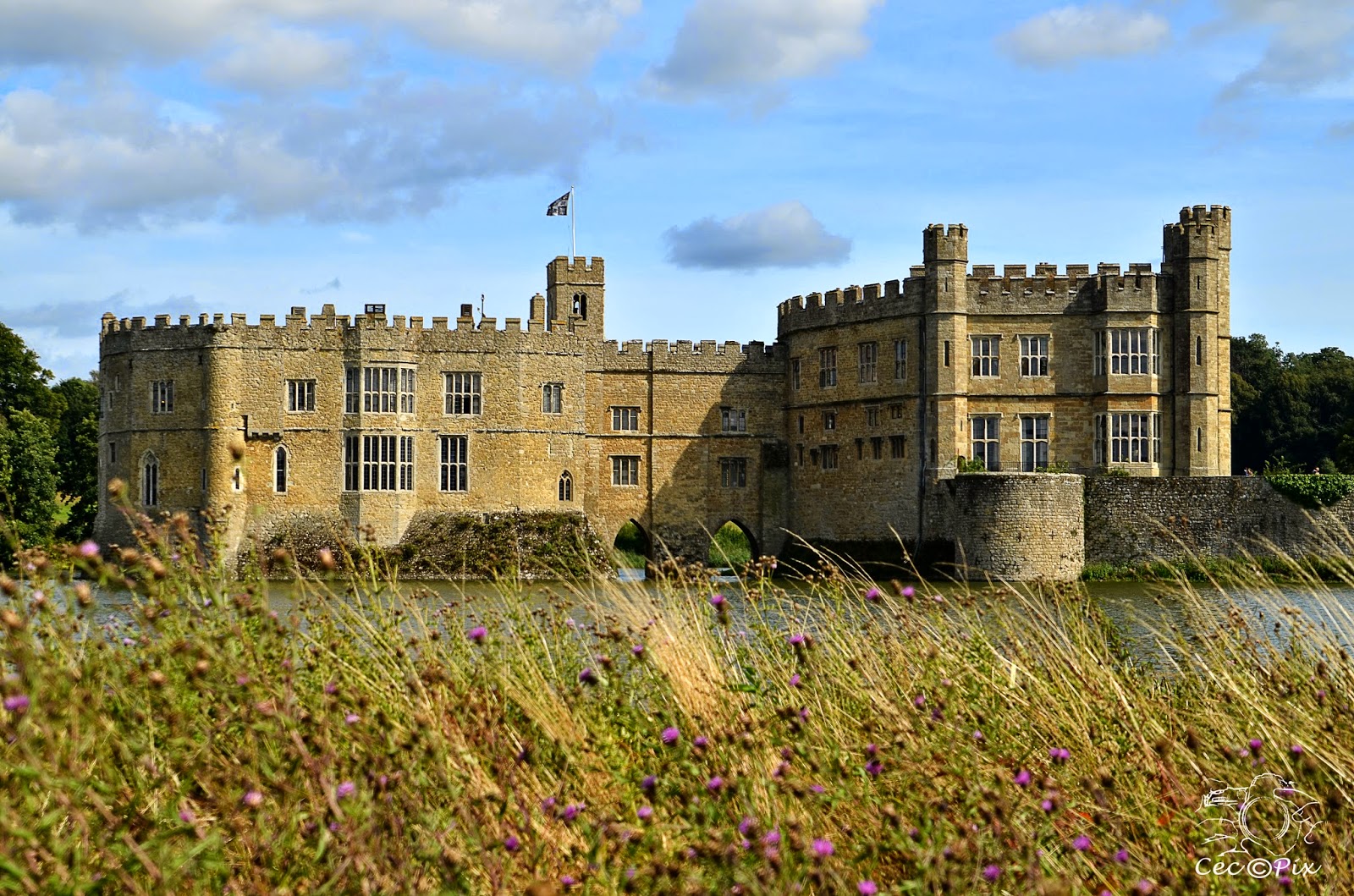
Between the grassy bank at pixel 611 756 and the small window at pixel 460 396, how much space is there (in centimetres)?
3220

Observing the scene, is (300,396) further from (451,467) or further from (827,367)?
(827,367)

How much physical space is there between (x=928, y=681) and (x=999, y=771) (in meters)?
2.24

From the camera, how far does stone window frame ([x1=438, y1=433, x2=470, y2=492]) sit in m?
40.4

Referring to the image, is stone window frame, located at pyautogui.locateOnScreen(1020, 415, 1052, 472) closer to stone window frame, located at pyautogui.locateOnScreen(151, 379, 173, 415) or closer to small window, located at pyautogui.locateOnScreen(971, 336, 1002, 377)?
small window, located at pyautogui.locateOnScreen(971, 336, 1002, 377)

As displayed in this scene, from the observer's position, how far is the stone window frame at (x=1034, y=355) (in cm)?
3938

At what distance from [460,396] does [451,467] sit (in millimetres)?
1926

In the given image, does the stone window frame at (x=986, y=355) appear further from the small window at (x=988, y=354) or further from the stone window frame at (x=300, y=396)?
the stone window frame at (x=300, y=396)

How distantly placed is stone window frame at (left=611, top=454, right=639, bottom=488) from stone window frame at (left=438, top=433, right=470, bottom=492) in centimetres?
466

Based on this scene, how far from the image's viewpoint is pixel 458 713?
6.55m

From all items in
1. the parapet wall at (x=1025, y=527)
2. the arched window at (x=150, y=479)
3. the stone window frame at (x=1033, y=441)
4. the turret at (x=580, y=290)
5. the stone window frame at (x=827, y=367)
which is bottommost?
the parapet wall at (x=1025, y=527)

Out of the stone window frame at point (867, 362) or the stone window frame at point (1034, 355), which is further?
the stone window frame at point (867, 362)

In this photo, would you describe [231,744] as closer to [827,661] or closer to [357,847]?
[357,847]

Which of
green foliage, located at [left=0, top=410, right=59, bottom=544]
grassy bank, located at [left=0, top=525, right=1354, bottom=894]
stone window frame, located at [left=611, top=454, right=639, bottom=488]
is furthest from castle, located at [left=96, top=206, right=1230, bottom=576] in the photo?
grassy bank, located at [left=0, top=525, right=1354, bottom=894]

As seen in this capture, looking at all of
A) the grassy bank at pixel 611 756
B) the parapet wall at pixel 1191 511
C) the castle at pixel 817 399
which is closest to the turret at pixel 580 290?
the castle at pixel 817 399
